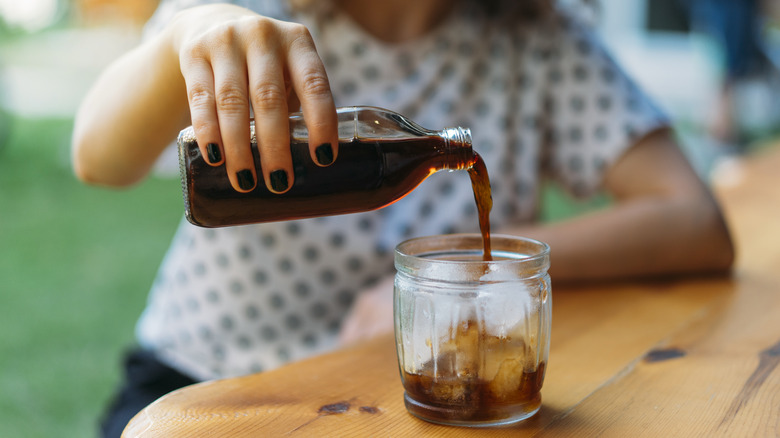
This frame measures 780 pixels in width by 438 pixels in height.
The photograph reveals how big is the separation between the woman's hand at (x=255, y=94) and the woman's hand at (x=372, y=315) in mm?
396

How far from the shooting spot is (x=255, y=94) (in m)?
0.58

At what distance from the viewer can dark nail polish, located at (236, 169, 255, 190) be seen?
58cm

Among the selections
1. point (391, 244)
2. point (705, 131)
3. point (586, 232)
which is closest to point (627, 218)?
point (586, 232)

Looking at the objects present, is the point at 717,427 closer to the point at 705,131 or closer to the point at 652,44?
the point at 705,131

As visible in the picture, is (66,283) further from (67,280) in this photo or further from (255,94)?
(255,94)

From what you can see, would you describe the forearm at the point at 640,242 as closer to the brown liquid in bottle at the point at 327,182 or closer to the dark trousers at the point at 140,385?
the brown liquid in bottle at the point at 327,182

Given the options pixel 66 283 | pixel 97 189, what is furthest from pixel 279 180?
pixel 97 189

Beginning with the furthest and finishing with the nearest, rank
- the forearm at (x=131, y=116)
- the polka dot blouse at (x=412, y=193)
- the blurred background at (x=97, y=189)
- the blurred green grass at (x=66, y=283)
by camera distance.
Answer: the blurred background at (x=97, y=189)
the blurred green grass at (x=66, y=283)
the polka dot blouse at (x=412, y=193)
the forearm at (x=131, y=116)

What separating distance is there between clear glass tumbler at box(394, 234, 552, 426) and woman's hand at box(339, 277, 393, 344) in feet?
1.01

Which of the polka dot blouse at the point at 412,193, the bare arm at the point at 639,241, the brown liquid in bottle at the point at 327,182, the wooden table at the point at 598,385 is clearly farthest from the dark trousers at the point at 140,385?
the brown liquid in bottle at the point at 327,182

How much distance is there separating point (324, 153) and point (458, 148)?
118 millimetres

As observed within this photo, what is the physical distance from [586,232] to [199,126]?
0.65 meters

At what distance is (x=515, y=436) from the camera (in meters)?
0.60

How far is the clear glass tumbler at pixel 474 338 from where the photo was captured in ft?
Result: 1.99
